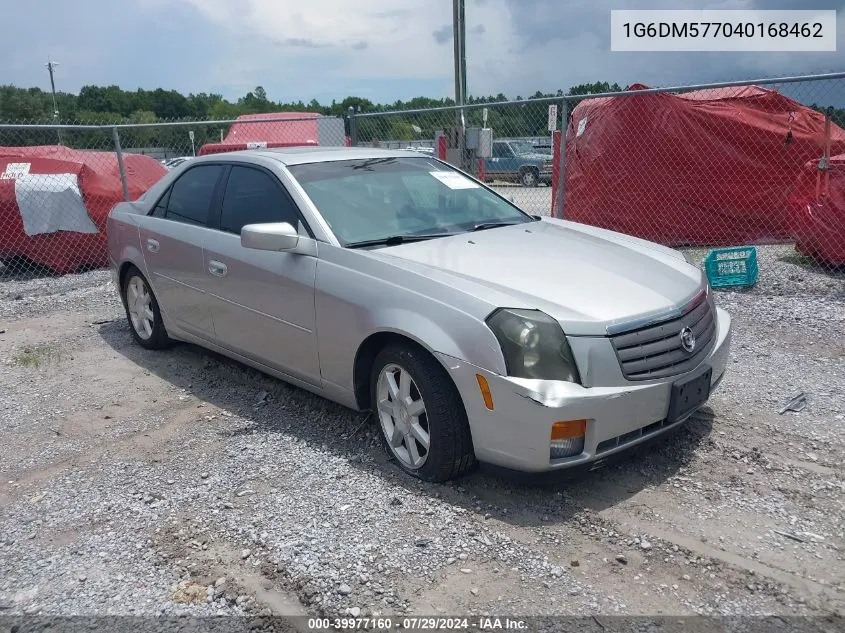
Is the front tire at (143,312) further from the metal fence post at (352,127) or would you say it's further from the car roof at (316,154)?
the metal fence post at (352,127)

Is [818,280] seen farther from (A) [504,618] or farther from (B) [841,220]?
(A) [504,618]

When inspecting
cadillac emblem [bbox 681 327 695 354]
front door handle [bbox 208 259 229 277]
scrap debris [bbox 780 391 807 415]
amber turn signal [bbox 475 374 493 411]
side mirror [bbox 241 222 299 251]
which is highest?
side mirror [bbox 241 222 299 251]

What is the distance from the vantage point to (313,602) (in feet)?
9.06

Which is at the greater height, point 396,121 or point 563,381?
point 396,121

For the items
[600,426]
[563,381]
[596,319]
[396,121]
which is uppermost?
[396,121]

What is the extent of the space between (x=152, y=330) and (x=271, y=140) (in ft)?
37.3

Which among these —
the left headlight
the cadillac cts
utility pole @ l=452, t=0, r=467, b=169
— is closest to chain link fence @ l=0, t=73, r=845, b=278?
utility pole @ l=452, t=0, r=467, b=169

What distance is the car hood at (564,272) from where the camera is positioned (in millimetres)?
3268

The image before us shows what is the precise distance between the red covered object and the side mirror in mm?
6730

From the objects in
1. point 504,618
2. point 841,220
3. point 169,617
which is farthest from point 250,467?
point 841,220

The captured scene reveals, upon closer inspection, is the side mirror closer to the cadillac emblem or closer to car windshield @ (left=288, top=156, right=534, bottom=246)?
car windshield @ (left=288, top=156, right=534, bottom=246)

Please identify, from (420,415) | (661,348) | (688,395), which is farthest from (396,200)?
(688,395)

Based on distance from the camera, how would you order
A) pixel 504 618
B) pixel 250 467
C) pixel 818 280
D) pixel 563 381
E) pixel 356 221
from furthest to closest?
pixel 818 280 → pixel 356 221 → pixel 250 467 → pixel 563 381 → pixel 504 618

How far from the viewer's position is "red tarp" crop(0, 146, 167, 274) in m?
8.89
